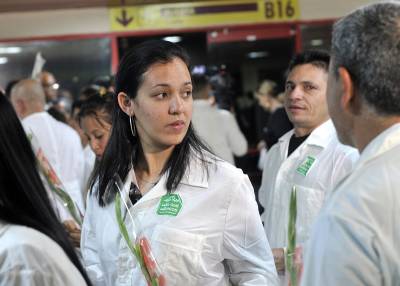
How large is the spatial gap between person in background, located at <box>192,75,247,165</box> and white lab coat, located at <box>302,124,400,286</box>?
347 centimetres

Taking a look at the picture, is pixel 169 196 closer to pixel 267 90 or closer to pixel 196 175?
pixel 196 175

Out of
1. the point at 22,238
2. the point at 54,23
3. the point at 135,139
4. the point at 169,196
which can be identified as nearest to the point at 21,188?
the point at 22,238

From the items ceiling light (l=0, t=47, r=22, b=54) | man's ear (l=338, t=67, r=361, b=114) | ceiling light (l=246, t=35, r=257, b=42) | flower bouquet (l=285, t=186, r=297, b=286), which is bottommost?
flower bouquet (l=285, t=186, r=297, b=286)

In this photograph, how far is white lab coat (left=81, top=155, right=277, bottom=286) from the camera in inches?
65.9

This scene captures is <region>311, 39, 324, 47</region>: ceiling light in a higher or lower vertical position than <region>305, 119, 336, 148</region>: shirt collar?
higher

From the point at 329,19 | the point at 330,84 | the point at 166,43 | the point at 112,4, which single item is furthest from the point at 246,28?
the point at 330,84

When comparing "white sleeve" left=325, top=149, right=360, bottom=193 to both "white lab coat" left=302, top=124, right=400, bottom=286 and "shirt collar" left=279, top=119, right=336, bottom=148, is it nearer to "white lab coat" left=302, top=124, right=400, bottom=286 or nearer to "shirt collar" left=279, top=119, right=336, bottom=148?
"shirt collar" left=279, top=119, right=336, bottom=148

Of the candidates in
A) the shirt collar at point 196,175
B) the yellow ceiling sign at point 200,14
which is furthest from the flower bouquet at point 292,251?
the yellow ceiling sign at point 200,14

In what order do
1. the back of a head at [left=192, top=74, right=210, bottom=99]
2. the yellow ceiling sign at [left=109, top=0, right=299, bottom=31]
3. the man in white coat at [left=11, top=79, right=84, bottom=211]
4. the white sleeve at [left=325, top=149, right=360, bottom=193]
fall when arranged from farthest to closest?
the yellow ceiling sign at [left=109, top=0, right=299, bottom=31] < the back of a head at [left=192, top=74, right=210, bottom=99] < the man in white coat at [left=11, top=79, right=84, bottom=211] < the white sleeve at [left=325, top=149, right=360, bottom=193]

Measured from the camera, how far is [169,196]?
1.75m

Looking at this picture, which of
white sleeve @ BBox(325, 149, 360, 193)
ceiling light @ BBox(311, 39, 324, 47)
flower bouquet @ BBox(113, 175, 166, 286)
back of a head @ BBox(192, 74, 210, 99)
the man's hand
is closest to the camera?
flower bouquet @ BBox(113, 175, 166, 286)

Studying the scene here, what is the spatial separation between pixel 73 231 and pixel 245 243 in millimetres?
1135

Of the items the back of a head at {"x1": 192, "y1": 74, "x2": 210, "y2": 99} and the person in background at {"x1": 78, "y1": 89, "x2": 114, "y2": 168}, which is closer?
the person in background at {"x1": 78, "y1": 89, "x2": 114, "y2": 168}

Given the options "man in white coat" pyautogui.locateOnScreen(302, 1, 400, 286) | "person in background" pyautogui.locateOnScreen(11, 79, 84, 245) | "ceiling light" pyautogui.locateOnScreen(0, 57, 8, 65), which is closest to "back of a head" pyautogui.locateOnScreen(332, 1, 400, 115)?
"man in white coat" pyautogui.locateOnScreen(302, 1, 400, 286)
